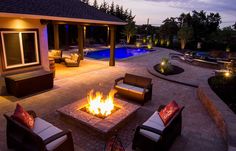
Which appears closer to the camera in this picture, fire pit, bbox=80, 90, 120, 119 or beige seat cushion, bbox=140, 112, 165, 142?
beige seat cushion, bbox=140, 112, 165, 142

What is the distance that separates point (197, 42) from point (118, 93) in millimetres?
22203

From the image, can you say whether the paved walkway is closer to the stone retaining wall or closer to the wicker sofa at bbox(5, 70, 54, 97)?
the stone retaining wall

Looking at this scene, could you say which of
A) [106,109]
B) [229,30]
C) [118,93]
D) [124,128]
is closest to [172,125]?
[124,128]

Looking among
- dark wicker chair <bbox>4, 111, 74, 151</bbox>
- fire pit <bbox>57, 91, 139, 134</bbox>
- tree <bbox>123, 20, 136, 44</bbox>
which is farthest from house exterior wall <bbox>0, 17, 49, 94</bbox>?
tree <bbox>123, 20, 136, 44</bbox>

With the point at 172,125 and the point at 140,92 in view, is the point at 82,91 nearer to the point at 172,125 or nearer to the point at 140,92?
the point at 140,92

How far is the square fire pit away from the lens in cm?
439

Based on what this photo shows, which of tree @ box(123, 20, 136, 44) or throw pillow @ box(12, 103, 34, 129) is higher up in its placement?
tree @ box(123, 20, 136, 44)

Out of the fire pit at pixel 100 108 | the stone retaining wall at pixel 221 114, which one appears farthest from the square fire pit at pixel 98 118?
the stone retaining wall at pixel 221 114

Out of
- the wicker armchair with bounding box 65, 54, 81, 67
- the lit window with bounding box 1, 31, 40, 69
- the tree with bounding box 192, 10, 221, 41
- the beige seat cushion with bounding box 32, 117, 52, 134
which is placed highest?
the tree with bounding box 192, 10, 221, 41

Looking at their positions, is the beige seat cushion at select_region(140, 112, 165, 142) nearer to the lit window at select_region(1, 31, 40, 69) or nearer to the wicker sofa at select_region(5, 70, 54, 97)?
the wicker sofa at select_region(5, 70, 54, 97)

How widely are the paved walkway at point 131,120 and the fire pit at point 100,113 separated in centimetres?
26

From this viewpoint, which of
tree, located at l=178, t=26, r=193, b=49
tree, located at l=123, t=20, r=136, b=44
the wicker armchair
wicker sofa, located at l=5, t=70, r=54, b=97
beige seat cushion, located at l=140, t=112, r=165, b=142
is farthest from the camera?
tree, located at l=123, t=20, r=136, b=44

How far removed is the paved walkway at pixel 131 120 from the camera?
4320mm

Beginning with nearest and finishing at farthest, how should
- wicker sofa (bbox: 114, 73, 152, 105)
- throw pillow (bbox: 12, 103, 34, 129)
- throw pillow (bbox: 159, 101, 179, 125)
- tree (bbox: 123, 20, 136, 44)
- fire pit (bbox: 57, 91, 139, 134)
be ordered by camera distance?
throw pillow (bbox: 12, 103, 34, 129)
throw pillow (bbox: 159, 101, 179, 125)
fire pit (bbox: 57, 91, 139, 134)
wicker sofa (bbox: 114, 73, 152, 105)
tree (bbox: 123, 20, 136, 44)
